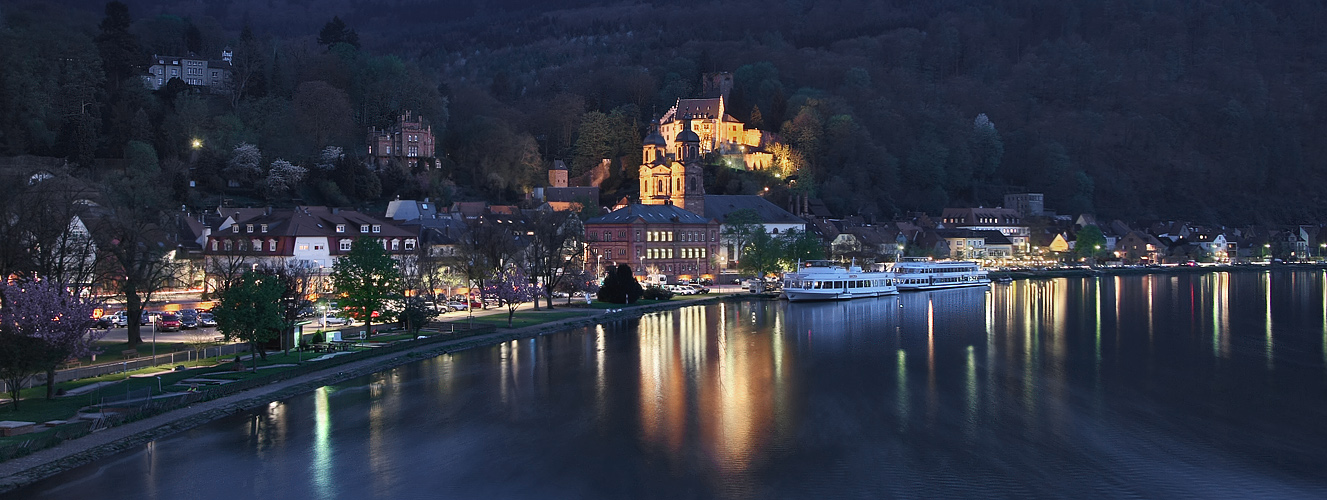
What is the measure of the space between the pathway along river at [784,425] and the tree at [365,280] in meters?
4.16

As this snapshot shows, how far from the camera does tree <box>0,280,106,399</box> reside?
23281 mm

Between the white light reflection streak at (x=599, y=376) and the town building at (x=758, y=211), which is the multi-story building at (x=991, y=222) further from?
the white light reflection streak at (x=599, y=376)

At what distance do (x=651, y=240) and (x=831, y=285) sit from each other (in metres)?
13.7

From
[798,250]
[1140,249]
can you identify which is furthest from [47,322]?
A: [1140,249]

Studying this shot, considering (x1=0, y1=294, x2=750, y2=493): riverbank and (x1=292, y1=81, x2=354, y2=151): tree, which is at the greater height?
(x1=292, y1=81, x2=354, y2=151): tree

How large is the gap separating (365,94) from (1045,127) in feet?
340

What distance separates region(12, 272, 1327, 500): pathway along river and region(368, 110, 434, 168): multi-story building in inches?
2157

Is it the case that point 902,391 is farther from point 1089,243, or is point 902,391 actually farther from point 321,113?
point 1089,243

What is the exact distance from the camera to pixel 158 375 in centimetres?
2783

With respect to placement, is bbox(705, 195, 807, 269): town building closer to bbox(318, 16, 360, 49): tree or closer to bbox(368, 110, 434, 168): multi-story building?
bbox(368, 110, 434, 168): multi-story building

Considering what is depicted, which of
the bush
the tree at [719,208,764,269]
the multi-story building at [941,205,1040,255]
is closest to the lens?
the bush

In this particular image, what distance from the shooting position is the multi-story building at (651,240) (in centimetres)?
7406

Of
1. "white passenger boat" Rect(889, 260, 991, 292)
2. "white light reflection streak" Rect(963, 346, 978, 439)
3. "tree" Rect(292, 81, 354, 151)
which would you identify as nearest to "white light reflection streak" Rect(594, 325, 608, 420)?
"white light reflection streak" Rect(963, 346, 978, 439)

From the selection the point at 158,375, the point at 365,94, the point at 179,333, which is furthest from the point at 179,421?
the point at 365,94
